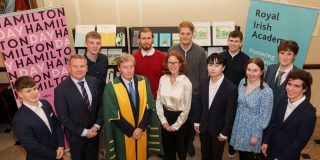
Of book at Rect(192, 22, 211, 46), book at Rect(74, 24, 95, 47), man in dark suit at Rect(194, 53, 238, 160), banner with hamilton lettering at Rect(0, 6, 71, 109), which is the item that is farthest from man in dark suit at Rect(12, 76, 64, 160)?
book at Rect(192, 22, 211, 46)

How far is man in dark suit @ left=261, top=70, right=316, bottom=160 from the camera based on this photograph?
2.41 meters

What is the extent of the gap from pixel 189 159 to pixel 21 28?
8.99 feet

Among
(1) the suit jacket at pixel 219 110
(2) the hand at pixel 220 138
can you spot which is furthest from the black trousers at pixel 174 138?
(2) the hand at pixel 220 138

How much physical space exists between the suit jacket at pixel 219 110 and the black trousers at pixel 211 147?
89 millimetres

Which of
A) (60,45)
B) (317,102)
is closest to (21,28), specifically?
(60,45)

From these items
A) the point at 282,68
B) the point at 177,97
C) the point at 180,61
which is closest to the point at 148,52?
the point at 180,61

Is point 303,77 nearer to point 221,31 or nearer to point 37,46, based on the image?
point 221,31

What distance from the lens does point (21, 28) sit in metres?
3.28

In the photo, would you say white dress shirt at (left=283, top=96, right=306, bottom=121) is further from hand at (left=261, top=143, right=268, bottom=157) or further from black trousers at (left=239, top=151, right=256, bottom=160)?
black trousers at (left=239, top=151, right=256, bottom=160)

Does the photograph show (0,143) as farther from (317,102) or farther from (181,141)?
(317,102)

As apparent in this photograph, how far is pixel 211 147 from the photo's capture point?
3.14 meters

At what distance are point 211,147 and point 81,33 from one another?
2.81 m

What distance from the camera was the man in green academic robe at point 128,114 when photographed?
2.87 metres

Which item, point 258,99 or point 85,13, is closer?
point 258,99
